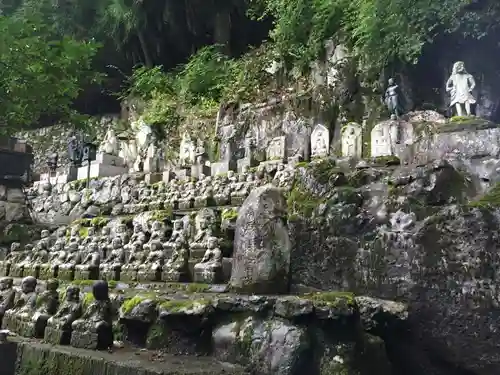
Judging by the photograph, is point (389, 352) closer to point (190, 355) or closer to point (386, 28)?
point (190, 355)

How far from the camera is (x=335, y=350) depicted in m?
5.30

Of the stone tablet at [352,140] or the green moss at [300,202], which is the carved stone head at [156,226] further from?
the stone tablet at [352,140]

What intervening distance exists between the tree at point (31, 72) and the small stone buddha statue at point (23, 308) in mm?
6630

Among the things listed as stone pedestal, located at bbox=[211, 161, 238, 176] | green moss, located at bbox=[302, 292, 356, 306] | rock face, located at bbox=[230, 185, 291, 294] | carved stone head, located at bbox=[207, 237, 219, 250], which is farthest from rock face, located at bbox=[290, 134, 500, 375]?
stone pedestal, located at bbox=[211, 161, 238, 176]

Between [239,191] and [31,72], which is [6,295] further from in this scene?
[31,72]

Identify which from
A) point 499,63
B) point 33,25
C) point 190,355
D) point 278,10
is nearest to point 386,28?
point 499,63

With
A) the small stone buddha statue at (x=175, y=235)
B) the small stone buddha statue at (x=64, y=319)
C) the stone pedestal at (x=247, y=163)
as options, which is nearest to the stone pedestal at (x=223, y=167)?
the stone pedestal at (x=247, y=163)

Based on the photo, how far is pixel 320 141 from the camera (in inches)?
689

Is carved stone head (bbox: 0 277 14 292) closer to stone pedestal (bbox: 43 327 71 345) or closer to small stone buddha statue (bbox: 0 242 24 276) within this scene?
stone pedestal (bbox: 43 327 71 345)

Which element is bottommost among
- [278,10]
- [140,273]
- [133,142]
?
[140,273]

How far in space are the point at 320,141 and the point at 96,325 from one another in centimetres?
1249

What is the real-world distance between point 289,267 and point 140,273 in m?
3.60

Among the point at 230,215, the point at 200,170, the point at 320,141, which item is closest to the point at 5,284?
the point at 230,215

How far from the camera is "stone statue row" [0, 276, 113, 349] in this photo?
6156 mm
